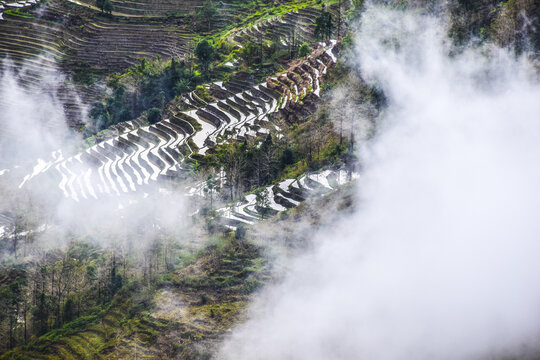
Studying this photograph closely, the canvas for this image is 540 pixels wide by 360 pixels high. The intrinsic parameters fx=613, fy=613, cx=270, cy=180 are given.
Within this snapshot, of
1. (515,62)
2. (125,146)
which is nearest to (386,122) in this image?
(515,62)

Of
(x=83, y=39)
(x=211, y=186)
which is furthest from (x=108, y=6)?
(x=211, y=186)

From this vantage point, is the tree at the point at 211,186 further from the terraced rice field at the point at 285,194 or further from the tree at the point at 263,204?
the tree at the point at 263,204

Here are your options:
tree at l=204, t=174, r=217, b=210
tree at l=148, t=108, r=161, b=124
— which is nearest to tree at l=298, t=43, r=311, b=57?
tree at l=148, t=108, r=161, b=124

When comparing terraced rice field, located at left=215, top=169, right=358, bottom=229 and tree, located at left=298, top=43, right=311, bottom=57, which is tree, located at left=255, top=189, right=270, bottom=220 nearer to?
terraced rice field, located at left=215, top=169, right=358, bottom=229

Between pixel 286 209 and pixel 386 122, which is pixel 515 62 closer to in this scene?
pixel 386 122

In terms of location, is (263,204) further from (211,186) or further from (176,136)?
(176,136)
